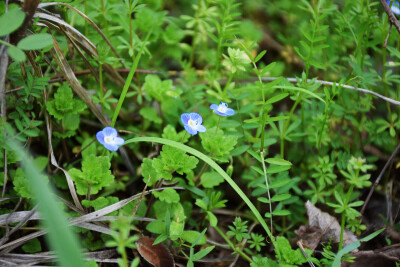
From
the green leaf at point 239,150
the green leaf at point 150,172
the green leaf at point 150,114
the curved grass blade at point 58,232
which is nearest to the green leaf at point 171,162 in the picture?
the green leaf at point 150,172

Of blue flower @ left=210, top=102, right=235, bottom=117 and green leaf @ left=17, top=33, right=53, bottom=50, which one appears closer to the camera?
green leaf @ left=17, top=33, right=53, bottom=50

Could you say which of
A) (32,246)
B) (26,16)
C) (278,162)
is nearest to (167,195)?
(278,162)

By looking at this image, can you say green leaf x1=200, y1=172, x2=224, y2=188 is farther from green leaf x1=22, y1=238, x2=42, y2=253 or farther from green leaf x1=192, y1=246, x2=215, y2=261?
green leaf x1=22, y1=238, x2=42, y2=253

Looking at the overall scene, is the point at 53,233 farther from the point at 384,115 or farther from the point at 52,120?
the point at 384,115

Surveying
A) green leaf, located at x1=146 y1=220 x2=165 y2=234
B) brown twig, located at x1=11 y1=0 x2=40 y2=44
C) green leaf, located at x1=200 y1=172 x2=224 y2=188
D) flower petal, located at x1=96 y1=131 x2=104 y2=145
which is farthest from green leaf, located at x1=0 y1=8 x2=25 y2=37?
green leaf, located at x1=200 y1=172 x2=224 y2=188

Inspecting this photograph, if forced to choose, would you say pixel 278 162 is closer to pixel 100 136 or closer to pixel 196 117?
pixel 196 117

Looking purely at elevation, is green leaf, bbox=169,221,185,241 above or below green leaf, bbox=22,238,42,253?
above

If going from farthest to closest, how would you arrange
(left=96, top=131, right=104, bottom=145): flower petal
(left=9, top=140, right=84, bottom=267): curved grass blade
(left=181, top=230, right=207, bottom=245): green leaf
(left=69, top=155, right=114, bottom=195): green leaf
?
(left=181, top=230, right=207, bottom=245): green leaf < (left=69, top=155, right=114, bottom=195): green leaf < (left=96, top=131, right=104, bottom=145): flower petal < (left=9, top=140, right=84, bottom=267): curved grass blade
